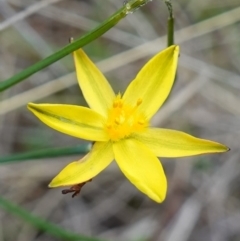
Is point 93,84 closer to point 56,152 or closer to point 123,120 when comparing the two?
point 123,120

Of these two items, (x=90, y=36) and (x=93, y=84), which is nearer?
(x=90, y=36)

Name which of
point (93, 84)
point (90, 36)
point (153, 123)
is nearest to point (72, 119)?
point (93, 84)

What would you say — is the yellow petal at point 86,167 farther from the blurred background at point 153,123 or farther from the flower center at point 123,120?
the blurred background at point 153,123

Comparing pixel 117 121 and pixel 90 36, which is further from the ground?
pixel 90 36

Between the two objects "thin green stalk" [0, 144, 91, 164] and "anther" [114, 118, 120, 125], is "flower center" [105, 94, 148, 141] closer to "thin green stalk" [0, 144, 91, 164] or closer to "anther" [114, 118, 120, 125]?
"anther" [114, 118, 120, 125]

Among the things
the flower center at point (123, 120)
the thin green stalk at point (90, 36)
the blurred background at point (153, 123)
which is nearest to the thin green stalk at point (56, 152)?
the flower center at point (123, 120)

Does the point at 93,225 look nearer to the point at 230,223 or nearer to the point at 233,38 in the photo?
the point at 230,223

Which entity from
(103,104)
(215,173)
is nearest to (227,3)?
(215,173)
